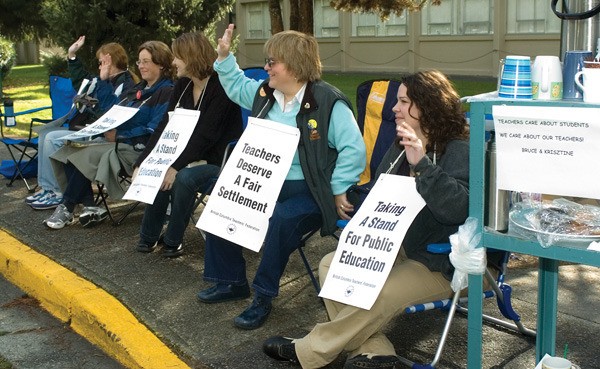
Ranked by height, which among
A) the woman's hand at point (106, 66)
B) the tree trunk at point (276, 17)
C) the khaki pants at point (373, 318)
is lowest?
the khaki pants at point (373, 318)

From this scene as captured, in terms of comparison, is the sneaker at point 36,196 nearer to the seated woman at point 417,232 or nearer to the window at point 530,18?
the seated woman at point 417,232

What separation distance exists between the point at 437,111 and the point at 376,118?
4.03 feet

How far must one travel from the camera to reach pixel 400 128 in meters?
3.59

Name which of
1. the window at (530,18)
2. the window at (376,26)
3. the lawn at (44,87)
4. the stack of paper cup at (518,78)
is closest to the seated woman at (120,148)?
the stack of paper cup at (518,78)

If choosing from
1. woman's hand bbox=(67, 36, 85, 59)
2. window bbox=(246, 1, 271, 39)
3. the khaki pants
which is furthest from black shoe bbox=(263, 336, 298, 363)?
window bbox=(246, 1, 271, 39)

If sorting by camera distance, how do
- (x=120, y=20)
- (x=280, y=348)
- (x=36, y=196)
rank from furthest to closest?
(x=120, y=20) < (x=36, y=196) < (x=280, y=348)

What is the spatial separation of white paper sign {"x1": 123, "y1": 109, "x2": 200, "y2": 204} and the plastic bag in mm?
2581

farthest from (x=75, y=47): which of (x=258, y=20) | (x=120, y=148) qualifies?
(x=258, y=20)

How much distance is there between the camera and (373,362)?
142 inches

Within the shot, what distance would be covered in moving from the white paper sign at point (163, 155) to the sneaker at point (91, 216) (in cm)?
101

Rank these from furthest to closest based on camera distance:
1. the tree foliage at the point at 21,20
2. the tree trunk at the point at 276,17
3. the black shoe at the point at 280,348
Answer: the tree foliage at the point at 21,20 < the tree trunk at the point at 276,17 < the black shoe at the point at 280,348

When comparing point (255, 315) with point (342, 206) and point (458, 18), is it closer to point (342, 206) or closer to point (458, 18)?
point (342, 206)

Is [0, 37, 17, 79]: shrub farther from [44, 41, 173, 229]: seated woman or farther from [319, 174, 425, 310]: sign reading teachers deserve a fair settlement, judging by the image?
[319, 174, 425, 310]: sign reading teachers deserve a fair settlement

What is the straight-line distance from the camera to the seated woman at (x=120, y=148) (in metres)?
6.31
